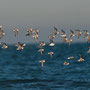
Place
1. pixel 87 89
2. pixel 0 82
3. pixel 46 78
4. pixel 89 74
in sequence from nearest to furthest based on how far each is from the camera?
pixel 87 89 → pixel 0 82 → pixel 46 78 → pixel 89 74

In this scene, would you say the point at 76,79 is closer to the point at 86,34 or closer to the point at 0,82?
the point at 0,82

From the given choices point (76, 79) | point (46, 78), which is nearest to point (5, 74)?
point (46, 78)

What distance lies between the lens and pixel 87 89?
5506cm

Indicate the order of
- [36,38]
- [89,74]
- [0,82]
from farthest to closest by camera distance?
[89,74]
[0,82]
[36,38]

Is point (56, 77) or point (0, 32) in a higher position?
point (0, 32)

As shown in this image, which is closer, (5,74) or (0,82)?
(0,82)

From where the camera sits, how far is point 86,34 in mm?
51281

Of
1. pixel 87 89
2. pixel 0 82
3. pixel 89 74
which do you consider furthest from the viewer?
pixel 89 74

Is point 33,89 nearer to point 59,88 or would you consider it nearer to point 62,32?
point 59,88

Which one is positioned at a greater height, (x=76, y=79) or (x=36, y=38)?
(x=36, y=38)

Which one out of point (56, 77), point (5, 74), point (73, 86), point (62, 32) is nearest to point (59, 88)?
point (73, 86)

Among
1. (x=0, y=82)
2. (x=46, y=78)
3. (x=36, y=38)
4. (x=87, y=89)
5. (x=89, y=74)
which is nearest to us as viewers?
(x=36, y=38)

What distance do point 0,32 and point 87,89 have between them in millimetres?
12362

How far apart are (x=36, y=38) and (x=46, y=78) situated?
17822mm
